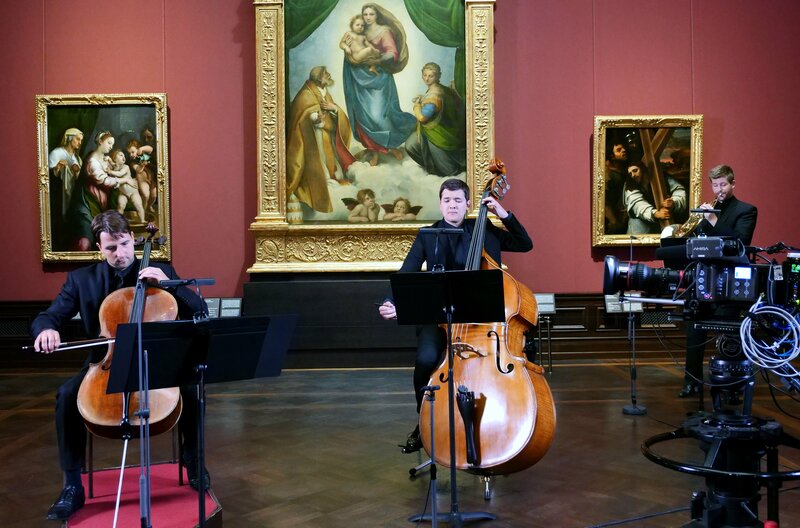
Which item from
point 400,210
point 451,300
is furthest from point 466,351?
point 400,210

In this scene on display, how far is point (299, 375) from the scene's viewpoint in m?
7.56

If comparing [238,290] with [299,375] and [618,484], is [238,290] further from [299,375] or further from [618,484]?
[618,484]

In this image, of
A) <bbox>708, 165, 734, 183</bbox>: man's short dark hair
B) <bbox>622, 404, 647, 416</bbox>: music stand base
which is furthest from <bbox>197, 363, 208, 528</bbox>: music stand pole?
<bbox>708, 165, 734, 183</bbox>: man's short dark hair

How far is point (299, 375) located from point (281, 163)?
7.20 feet

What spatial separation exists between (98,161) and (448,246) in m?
5.11

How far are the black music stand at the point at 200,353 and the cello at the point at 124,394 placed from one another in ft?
1.42

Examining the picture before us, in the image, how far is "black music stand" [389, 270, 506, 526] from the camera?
3.12 m

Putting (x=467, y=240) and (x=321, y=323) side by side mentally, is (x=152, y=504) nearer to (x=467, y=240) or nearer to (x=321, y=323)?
(x=467, y=240)

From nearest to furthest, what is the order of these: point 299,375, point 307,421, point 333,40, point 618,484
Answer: point 618,484 → point 307,421 → point 299,375 → point 333,40

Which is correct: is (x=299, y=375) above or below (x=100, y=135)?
below

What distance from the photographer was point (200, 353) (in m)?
2.95

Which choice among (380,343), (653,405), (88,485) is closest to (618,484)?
(653,405)

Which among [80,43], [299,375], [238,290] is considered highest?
[80,43]

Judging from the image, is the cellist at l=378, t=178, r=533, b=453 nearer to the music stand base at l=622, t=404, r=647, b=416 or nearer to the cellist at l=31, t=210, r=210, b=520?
the cellist at l=31, t=210, r=210, b=520
